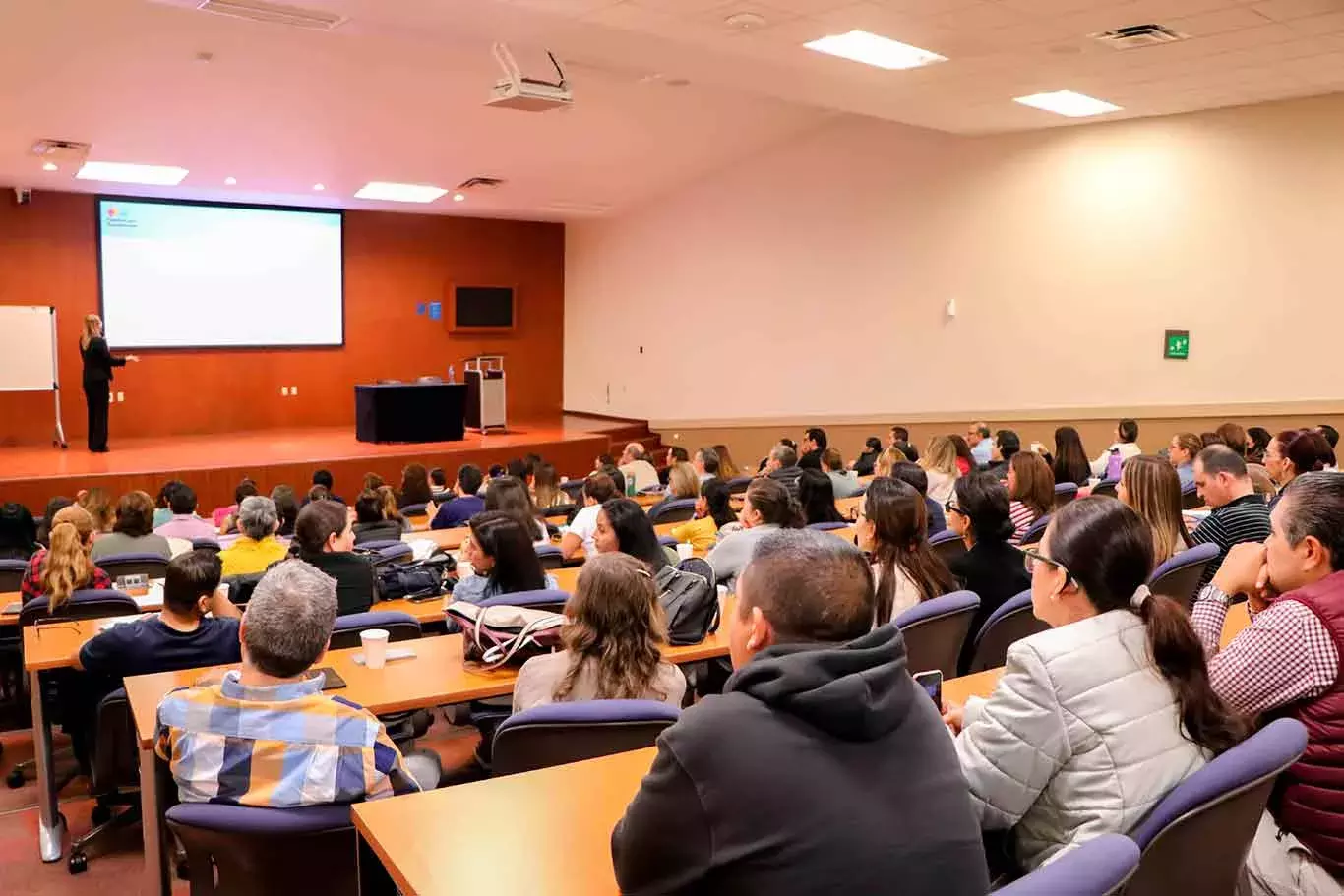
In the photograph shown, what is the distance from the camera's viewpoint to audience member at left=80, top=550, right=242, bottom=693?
3561mm

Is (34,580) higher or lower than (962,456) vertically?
lower

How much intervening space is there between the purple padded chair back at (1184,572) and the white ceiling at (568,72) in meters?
3.66

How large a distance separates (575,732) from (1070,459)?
Answer: 6322 millimetres

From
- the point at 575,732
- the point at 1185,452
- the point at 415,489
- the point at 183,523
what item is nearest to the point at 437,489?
the point at 415,489

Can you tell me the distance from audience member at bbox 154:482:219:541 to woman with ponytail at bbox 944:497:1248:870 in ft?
18.2

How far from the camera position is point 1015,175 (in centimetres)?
1091

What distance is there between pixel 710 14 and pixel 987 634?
4.44m

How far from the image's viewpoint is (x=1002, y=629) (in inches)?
141

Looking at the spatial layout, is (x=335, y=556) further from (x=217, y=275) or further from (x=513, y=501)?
(x=217, y=275)

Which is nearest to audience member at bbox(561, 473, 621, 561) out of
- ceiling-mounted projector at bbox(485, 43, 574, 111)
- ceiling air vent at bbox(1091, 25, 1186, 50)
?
ceiling-mounted projector at bbox(485, 43, 574, 111)

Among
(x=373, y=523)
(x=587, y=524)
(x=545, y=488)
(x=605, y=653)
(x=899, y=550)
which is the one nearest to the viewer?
(x=605, y=653)

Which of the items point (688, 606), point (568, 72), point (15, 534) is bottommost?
point (15, 534)

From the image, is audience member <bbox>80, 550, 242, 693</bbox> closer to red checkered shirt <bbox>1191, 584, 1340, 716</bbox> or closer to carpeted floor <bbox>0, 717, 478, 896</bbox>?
carpeted floor <bbox>0, 717, 478, 896</bbox>

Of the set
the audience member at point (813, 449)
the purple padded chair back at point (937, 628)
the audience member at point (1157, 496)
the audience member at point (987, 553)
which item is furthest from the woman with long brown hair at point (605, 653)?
the audience member at point (813, 449)
